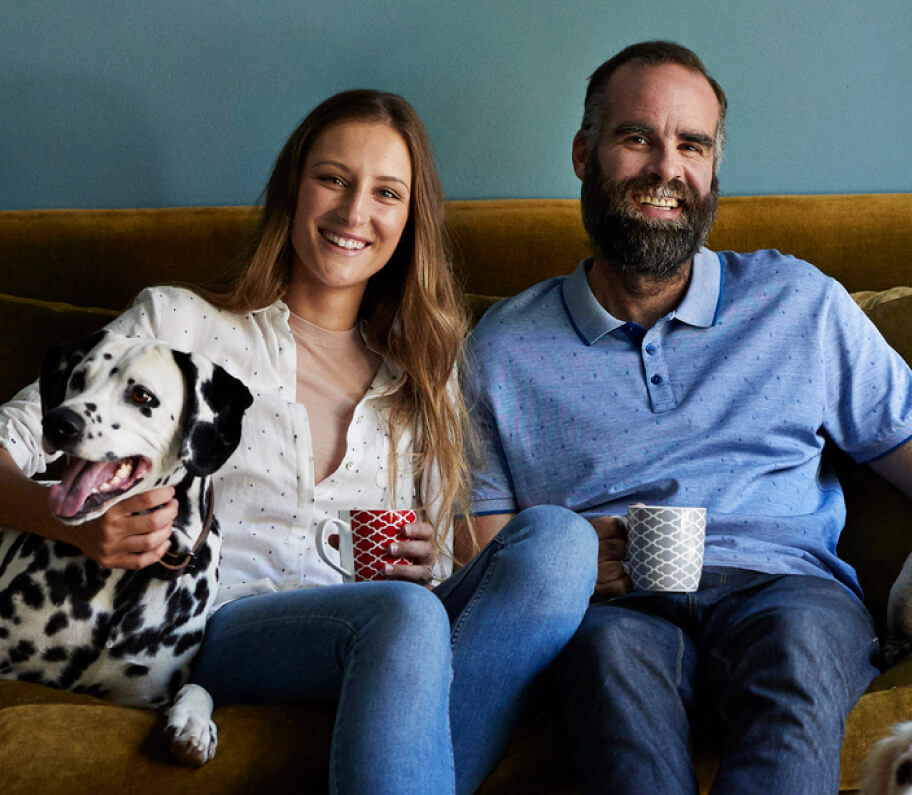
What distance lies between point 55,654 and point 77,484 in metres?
0.29

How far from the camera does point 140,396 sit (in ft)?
4.05

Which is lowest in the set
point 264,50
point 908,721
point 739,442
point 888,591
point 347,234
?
point 888,591

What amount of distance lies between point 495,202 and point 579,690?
54.5 inches

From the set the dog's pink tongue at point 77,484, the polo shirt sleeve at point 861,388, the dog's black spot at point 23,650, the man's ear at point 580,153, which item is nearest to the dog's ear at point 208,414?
the dog's pink tongue at point 77,484

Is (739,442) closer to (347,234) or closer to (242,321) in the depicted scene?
(347,234)

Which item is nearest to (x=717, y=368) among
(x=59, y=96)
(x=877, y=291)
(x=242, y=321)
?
(x=877, y=291)

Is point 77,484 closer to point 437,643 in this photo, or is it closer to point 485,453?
point 437,643

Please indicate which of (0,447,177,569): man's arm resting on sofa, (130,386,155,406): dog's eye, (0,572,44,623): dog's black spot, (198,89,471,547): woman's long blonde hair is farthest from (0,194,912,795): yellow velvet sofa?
(130,386,155,406): dog's eye

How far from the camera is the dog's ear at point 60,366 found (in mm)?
1273

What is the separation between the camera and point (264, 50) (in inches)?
96.3

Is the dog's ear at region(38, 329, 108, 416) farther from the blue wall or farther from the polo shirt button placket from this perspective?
the blue wall

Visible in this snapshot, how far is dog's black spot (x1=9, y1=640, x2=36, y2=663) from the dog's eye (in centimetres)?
38

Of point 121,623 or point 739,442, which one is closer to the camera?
point 121,623

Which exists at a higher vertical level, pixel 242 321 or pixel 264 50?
pixel 264 50
